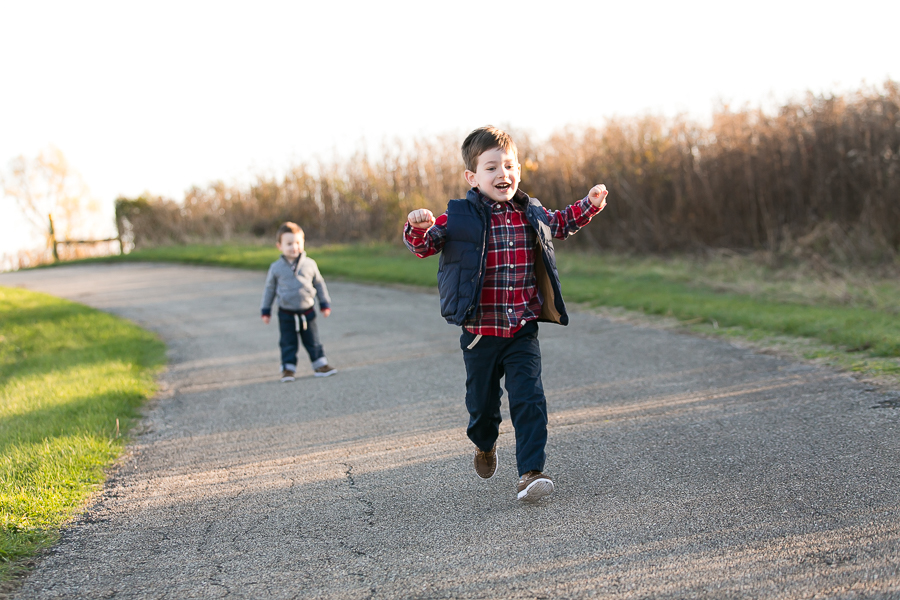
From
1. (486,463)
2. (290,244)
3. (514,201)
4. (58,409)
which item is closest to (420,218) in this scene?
(514,201)

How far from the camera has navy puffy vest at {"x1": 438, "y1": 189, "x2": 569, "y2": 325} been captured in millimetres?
3932

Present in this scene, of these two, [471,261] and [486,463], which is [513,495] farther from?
[471,261]

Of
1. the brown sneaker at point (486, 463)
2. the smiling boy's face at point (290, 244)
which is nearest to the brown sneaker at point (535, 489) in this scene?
the brown sneaker at point (486, 463)

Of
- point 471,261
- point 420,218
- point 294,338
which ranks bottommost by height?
point 294,338

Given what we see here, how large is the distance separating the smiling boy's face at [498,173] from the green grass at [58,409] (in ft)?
9.47

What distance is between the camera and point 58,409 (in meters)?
6.26

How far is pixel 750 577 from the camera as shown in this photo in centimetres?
273

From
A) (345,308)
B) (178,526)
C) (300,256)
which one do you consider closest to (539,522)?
(178,526)

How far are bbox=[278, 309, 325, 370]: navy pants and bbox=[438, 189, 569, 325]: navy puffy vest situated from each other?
409 centimetres

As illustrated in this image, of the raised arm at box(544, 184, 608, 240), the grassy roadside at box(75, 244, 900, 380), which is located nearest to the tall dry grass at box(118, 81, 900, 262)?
the grassy roadside at box(75, 244, 900, 380)

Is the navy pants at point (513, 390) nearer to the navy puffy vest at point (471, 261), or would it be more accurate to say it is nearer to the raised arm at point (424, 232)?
the navy puffy vest at point (471, 261)

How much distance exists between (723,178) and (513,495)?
12322mm

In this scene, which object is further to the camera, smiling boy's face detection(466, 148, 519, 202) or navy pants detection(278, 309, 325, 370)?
navy pants detection(278, 309, 325, 370)

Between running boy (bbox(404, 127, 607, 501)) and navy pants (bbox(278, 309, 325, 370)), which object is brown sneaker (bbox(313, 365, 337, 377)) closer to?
Result: navy pants (bbox(278, 309, 325, 370))
